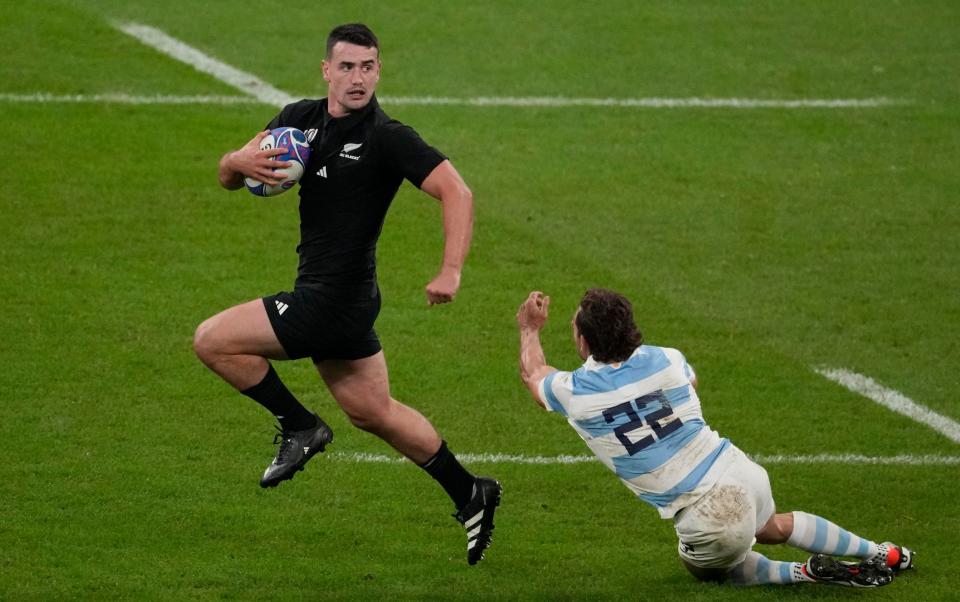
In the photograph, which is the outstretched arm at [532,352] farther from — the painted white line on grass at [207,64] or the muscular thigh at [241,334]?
the painted white line on grass at [207,64]

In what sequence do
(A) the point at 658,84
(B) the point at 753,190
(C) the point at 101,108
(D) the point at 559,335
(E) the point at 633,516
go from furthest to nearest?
(A) the point at 658,84 → (C) the point at 101,108 → (B) the point at 753,190 → (D) the point at 559,335 → (E) the point at 633,516

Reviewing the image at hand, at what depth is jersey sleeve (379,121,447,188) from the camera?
806 centimetres

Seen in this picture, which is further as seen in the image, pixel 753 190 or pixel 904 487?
pixel 753 190

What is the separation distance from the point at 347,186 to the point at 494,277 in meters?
5.15

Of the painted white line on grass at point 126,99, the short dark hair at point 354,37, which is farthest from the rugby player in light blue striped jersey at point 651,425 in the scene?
the painted white line on grass at point 126,99

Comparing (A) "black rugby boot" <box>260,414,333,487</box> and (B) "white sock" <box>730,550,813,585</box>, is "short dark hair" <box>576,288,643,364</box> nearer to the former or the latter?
(B) "white sock" <box>730,550,813,585</box>

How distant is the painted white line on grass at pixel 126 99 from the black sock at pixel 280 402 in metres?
8.76

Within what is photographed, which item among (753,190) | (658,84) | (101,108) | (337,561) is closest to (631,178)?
(753,190)

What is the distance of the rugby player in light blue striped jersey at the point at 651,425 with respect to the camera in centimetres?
780

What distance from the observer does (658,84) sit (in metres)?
17.9

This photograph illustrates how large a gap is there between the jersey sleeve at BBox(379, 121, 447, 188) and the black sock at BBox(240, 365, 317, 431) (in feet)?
4.04

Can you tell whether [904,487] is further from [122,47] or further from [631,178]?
[122,47]

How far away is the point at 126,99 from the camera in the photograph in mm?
16750

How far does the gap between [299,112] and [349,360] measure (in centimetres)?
130
